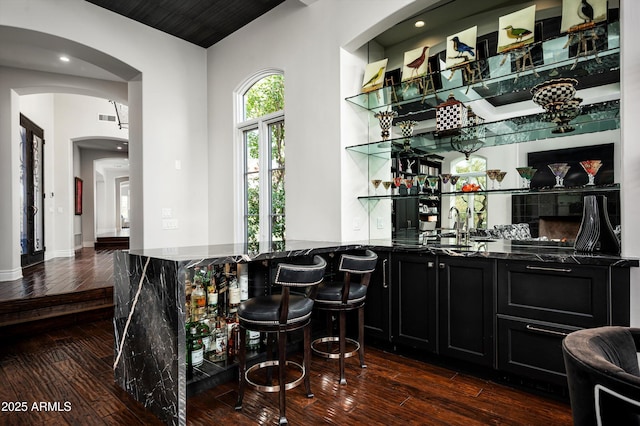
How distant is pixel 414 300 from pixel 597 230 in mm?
1347

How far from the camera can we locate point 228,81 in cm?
471

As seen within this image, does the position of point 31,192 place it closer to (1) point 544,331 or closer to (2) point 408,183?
(2) point 408,183

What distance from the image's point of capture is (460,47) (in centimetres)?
297

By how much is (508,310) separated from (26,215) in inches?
310

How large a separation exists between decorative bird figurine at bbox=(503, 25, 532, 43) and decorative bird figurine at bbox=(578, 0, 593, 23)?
31 centimetres

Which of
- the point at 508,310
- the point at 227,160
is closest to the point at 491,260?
the point at 508,310

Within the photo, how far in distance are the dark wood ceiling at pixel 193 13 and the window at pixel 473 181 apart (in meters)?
2.77

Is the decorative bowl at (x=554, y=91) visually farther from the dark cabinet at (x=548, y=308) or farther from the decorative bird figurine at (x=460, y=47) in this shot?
the dark cabinet at (x=548, y=308)

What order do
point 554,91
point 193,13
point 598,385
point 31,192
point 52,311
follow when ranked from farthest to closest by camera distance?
point 31,192
point 193,13
point 52,311
point 554,91
point 598,385

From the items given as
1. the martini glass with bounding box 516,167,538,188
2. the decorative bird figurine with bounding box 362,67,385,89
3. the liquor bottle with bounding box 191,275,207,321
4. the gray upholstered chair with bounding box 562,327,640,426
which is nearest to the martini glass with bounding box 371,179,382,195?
the decorative bird figurine with bounding box 362,67,385,89

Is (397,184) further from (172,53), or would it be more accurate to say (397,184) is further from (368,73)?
(172,53)

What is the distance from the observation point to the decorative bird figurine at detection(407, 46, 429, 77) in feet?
10.4

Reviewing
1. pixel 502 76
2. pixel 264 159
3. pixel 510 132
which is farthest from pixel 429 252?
pixel 264 159

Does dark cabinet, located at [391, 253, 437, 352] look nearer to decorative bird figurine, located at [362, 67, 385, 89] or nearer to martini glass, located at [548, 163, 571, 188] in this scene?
martini glass, located at [548, 163, 571, 188]
